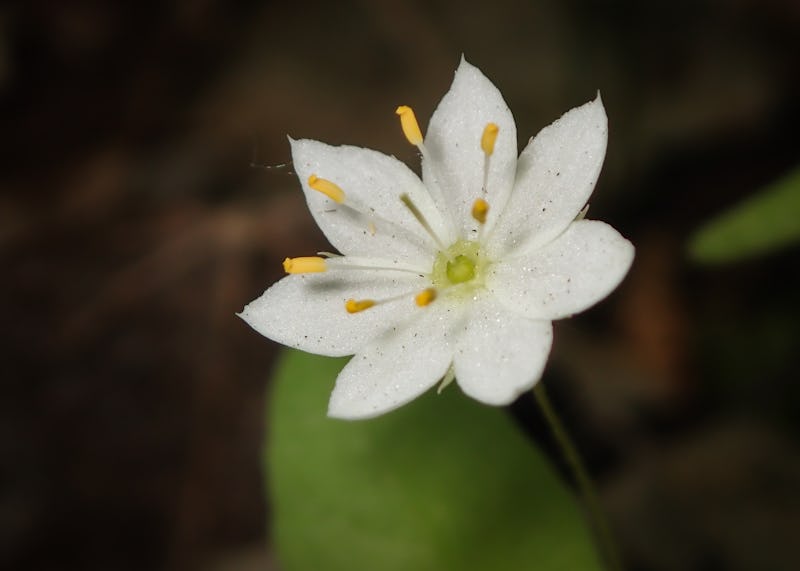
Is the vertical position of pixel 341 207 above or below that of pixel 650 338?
above

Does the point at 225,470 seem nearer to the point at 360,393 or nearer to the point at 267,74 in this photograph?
the point at 360,393

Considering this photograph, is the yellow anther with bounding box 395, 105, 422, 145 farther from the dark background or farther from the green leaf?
the dark background

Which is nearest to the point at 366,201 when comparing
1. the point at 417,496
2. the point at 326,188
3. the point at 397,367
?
the point at 326,188

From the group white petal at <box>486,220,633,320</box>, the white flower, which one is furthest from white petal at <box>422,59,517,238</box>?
white petal at <box>486,220,633,320</box>

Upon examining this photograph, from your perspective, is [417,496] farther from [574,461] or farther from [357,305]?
[357,305]

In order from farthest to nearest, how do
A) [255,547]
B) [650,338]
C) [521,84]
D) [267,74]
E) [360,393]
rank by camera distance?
1. [267,74]
2. [521,84]
3. [650,338]
4. [255,547]
5. [360,393]

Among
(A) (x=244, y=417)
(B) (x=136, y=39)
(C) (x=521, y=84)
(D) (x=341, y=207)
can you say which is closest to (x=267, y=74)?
(B) (x=136, y=39)

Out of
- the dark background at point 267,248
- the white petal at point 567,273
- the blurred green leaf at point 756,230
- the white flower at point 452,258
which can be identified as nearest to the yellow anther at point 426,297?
the white flower at point 452,258
